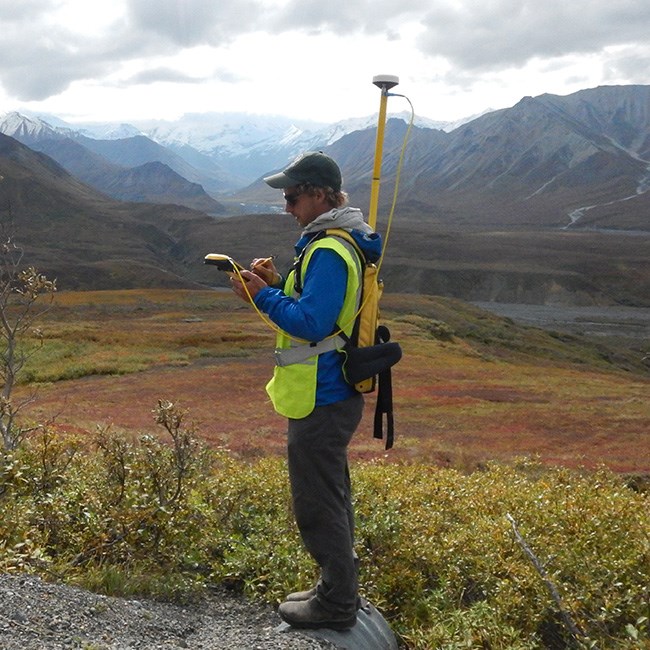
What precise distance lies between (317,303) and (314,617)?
2.09m

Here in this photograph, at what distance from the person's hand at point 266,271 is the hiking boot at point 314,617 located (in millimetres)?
2116

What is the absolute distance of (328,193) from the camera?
14.5 feet

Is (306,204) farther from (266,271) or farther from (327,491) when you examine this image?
(327,491)

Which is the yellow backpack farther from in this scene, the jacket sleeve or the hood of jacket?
the jacket sleeve

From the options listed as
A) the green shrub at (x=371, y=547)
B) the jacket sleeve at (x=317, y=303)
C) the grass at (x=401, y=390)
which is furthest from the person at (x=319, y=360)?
the grass at (x=401, y=390)

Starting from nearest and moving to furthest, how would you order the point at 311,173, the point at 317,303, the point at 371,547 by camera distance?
the point at 317,303 < the point at 311,173 < the point at 371,547

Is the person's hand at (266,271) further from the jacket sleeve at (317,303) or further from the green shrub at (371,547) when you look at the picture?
the green shrub at (371,547)

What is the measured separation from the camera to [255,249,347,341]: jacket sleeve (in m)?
4.08

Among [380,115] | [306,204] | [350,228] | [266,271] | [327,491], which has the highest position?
[380,115]

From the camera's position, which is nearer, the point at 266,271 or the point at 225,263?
the point at 225,263

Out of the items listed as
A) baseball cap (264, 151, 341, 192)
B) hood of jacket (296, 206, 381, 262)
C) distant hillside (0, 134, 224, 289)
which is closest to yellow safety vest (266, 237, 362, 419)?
hood of jacket (296, 206, 381, 262)

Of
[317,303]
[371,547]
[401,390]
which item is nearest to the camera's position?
[317,303]

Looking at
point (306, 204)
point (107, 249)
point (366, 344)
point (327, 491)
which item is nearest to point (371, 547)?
point (327, 491)

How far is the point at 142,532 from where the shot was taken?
18.1 ft
